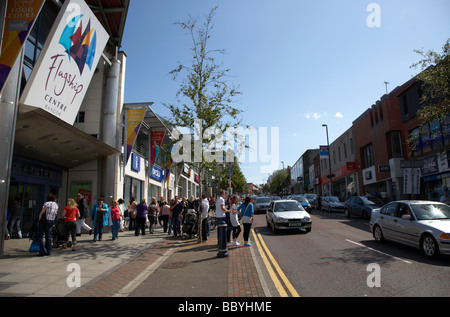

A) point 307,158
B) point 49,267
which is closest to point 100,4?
point 49,267

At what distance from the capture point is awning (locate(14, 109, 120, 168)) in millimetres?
9359

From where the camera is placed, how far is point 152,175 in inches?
899

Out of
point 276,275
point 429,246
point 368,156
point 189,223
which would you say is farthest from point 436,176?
point 276,275

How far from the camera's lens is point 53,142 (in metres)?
11.3

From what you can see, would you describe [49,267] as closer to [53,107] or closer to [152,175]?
[53,107]

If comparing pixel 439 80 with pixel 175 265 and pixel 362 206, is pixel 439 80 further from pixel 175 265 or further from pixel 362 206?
pixel 175 265

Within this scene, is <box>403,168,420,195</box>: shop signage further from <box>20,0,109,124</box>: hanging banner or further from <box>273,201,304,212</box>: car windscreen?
<box>20,0,109,124</box>: hanging banner

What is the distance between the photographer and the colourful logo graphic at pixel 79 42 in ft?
35.6

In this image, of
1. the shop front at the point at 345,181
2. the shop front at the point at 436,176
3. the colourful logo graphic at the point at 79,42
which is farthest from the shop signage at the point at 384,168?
the colourful logo graphic at the point at 79,42

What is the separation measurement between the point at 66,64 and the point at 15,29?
216 cm

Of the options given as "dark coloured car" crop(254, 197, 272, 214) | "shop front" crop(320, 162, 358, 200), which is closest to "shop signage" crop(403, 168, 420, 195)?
"dark coloured car" crop(254, 197, 272, 214)

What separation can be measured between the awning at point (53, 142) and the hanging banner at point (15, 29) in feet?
4.71

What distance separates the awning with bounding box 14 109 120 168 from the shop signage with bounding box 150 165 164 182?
25.2 ft

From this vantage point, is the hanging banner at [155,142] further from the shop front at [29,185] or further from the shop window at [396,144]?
the shop window at [396,144]
